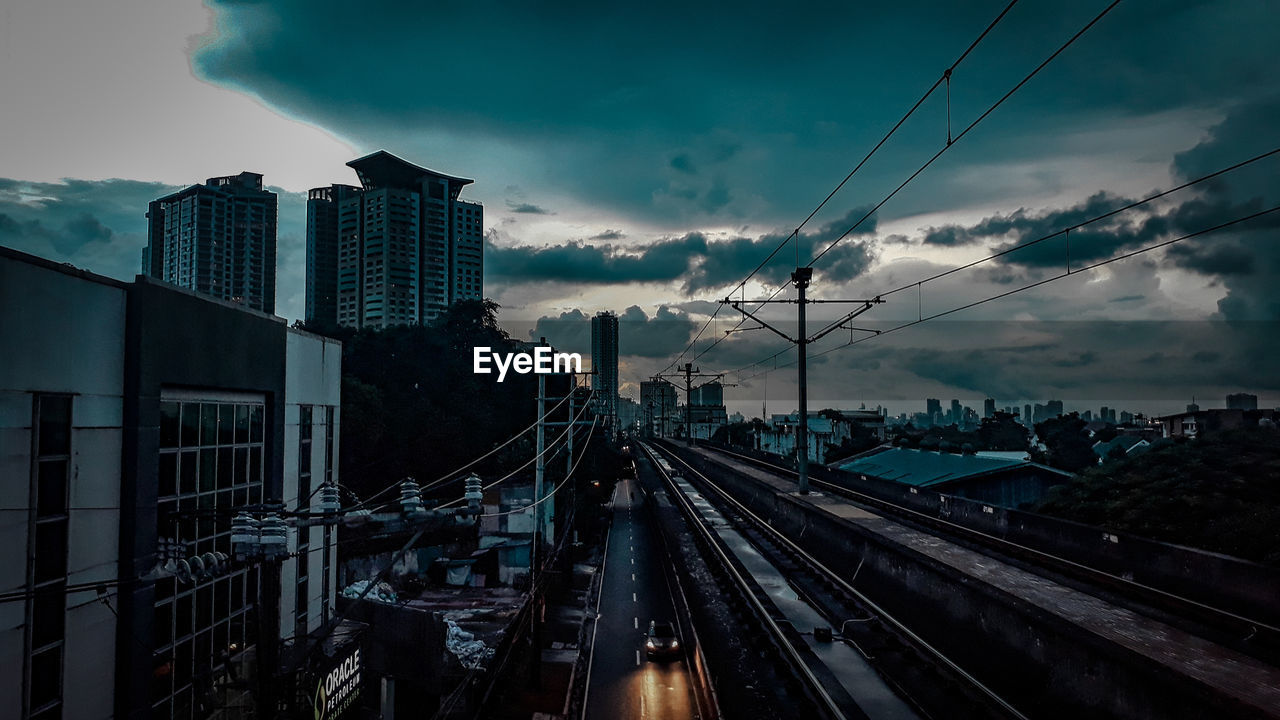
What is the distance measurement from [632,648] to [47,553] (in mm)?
18048

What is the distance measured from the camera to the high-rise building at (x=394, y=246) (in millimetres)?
130125

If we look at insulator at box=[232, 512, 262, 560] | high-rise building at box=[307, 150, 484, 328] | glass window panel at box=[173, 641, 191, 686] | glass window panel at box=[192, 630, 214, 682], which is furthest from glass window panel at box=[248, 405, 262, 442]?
high-rise building at box=[307, 150, 484, 328]

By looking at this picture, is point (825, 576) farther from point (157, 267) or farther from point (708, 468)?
point (157, 267)

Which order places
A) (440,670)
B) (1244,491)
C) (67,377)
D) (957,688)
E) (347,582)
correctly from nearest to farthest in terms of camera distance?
(67,377), (957,688), (440,670), (1244,491), (347,582)

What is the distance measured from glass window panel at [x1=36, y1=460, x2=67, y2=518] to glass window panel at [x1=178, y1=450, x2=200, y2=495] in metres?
2.69

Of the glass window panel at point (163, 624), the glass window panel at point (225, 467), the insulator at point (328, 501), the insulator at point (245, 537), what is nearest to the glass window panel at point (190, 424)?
the glass window panel at point (225, 467)

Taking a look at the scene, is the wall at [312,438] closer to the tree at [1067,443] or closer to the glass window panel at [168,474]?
the glass window panel at [168,474]

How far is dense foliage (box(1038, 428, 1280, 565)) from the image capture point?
83.2 ft

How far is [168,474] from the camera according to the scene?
12.9 metres

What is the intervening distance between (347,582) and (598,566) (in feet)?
42.5

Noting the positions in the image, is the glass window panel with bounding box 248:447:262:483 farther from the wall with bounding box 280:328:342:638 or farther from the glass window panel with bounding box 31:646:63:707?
the glass window panel with bounding box 31:646:63:707

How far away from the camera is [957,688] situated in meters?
14.9

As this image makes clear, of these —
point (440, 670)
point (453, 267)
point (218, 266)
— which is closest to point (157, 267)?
point (218, 266)

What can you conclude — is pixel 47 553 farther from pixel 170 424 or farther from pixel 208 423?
pixel 208 423
